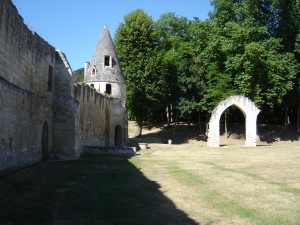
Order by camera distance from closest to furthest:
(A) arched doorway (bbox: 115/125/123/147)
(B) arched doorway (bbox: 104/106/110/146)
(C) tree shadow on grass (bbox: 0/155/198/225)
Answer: (C) tree shadow on grass (bbox: 0/155/198/225), (B) arched doorway (bbox: 104/106/110/146), (A) arched doorway (bbox: 115/125/123/147)

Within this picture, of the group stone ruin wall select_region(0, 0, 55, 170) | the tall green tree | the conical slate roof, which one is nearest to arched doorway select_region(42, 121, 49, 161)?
stone ruin wall select_region(0, 0, 55, 170)

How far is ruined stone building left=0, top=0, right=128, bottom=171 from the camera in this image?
11.9 m

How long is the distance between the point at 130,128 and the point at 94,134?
20.0 m

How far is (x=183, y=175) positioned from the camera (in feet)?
43.4

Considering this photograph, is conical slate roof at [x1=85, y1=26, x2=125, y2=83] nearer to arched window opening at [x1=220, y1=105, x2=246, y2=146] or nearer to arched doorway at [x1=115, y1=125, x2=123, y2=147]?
arched doorway at [x1=115, y1=125, x2=123, y2=147]

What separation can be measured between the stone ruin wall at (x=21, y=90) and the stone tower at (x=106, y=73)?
15784mm

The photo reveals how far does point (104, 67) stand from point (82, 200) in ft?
85.7

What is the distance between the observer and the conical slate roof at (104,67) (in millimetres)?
33688

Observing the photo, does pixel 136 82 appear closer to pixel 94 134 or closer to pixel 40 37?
pixel 94 134

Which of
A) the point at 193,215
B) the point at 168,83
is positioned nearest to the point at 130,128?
the point at 168,83

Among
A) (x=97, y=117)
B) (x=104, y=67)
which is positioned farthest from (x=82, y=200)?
(x=104, y=67)

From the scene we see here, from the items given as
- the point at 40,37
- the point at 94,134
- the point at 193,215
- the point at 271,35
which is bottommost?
the point at 193,215

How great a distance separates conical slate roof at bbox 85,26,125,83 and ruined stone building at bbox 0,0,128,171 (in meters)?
4.82

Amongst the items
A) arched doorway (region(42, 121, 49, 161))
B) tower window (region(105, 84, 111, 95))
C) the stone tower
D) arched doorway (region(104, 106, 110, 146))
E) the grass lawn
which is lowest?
the grass lawn
